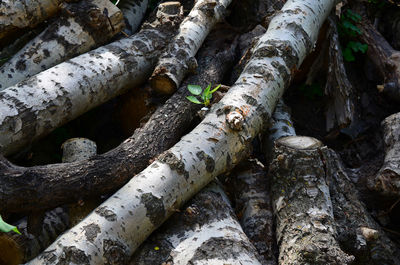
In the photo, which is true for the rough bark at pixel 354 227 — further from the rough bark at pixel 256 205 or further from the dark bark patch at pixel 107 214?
the dark bark patch at pixel 107 214

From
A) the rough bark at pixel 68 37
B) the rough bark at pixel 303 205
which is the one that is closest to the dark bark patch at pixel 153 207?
the rough bark at pixel 303 205

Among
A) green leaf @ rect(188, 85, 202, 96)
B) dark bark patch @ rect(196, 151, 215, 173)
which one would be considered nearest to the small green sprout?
green leaf @ rect(188, 85, 202, 96)

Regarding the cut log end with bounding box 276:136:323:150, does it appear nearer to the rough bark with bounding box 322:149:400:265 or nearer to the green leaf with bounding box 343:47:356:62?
the rough bark with bounding box 322:149:400:265

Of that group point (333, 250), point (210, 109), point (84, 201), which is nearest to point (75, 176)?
point (84, 201)

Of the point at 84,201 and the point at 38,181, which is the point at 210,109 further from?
the point at 38,181

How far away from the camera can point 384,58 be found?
13.0 ft

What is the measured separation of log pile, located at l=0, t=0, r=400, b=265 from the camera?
2.13m

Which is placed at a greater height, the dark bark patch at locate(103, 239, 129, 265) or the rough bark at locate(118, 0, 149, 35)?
the rough bark at locate(118, 0, 149, 35)

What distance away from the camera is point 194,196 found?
2436 mm

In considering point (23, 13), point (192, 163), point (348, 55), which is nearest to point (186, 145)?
point (192, 163)

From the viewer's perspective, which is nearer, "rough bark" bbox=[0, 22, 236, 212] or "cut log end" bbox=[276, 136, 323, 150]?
"rough bark" bbox=[0, 22, 236, 212]

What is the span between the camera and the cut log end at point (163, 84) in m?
2.96

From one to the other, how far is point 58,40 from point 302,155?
1.92 meters

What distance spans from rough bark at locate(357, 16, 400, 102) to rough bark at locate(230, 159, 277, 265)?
167cm
